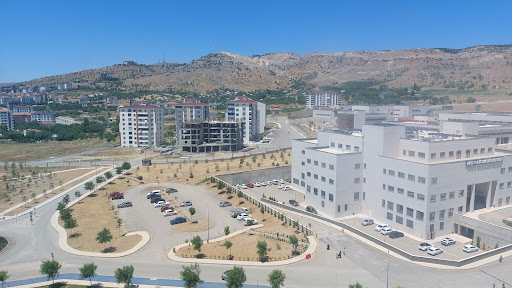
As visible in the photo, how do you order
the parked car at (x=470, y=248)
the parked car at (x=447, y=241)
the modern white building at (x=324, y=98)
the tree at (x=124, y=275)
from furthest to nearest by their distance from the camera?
the modern white building at (x=324, y=98), the parked car at (x=447, y=241), the parked car at (x=470, y=248), the tree at (x=124, y=275)

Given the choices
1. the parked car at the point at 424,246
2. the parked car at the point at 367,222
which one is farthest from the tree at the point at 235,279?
the parked car at the point at 367,222

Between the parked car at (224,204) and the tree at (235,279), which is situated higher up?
the tree at (235,279)

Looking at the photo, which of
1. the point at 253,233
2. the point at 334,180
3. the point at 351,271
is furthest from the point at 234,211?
the point at 351,271

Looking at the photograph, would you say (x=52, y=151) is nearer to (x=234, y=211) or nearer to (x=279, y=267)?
(x=234, y=211)

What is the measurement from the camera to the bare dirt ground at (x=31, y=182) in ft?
183

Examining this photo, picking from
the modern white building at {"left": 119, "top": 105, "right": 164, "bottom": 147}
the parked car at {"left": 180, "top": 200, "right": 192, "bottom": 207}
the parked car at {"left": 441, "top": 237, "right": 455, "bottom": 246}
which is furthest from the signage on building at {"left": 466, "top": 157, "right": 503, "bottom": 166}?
the modern white building at {"left": 119, "top": 105, "right": 164, "bottom": 147}

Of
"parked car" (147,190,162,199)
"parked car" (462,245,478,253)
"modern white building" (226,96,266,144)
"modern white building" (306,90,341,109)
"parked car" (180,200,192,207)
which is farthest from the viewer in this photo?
"modern white building" (306,90,341,109)

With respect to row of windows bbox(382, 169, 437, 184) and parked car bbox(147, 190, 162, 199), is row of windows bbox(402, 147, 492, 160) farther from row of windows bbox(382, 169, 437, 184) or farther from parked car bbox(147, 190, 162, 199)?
parked car bbox(147, 190, 162, 199)

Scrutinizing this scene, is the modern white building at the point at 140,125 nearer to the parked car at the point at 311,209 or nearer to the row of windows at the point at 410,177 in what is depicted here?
the parked car at the point at 311,209

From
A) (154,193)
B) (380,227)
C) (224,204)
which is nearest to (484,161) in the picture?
(380,227)

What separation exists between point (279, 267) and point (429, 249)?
1464cm

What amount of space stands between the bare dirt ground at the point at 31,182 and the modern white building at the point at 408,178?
41216mm

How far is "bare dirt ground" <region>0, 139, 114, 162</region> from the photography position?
→ 96.1 metres

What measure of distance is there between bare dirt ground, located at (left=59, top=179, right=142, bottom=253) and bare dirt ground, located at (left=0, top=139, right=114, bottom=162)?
1881 inches
